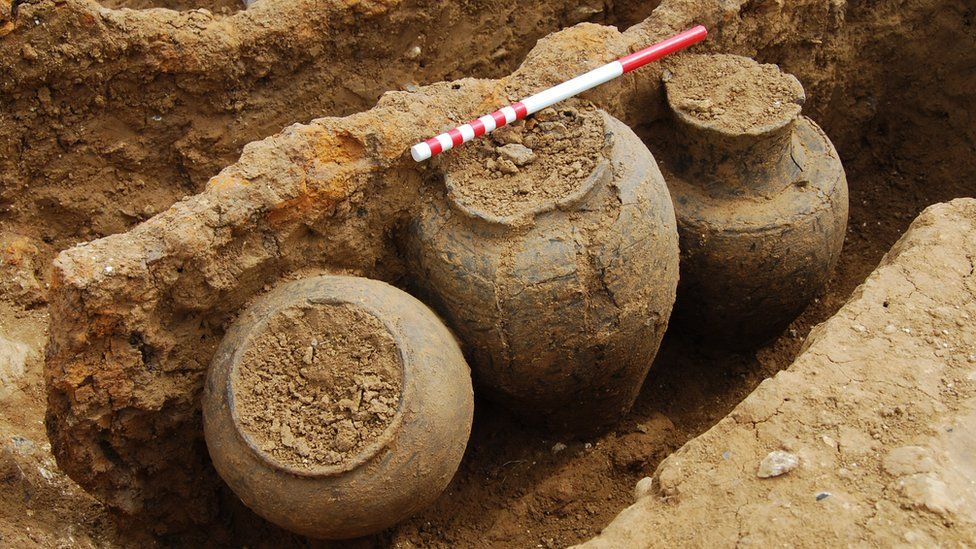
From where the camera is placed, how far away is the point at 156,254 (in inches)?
119

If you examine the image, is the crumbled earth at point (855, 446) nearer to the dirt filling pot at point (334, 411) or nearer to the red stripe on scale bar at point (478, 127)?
the dirt filling pot at point (334, 411)

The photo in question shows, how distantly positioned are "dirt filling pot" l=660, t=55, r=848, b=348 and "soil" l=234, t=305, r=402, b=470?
1.52m

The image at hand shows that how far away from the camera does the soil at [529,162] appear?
3293 mm

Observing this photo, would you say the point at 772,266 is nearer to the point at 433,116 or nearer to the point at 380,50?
the point at 433,116

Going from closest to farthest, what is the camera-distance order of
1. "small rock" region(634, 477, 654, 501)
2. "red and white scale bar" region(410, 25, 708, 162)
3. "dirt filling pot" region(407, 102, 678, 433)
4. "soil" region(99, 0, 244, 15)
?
1. "small rock" region(634, 477, 654, 501)
2. "dirt filling pot" region(407, 102, 678, 433)
3. "red and white scale bar" region(410, 25, 708, 162)
4. "soil" region(99, 0, 244, 15)

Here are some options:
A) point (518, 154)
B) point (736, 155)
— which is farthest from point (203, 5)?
point (736, 155)

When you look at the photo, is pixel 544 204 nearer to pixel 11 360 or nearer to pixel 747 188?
pixel 747 188

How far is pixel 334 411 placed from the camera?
2951mm

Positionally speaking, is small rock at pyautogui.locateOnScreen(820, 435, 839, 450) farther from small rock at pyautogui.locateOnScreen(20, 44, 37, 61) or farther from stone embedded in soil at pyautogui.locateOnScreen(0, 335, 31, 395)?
small rock at pyautogui.locateOnScreen(20, 44, 37, 61)

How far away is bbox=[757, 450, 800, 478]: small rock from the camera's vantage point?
2814 millimetres

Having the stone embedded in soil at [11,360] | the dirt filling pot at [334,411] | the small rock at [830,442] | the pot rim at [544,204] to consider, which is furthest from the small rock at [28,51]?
the small rock at [830,442]

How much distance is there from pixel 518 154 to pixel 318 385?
3.60 feet

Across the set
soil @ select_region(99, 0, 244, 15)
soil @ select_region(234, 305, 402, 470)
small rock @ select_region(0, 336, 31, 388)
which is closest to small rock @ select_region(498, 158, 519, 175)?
soil @ select_region(234, 305, 402, 470)

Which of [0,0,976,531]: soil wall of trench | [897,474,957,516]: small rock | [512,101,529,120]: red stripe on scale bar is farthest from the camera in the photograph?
[512,101,529,120]: red stripe on scale bar
